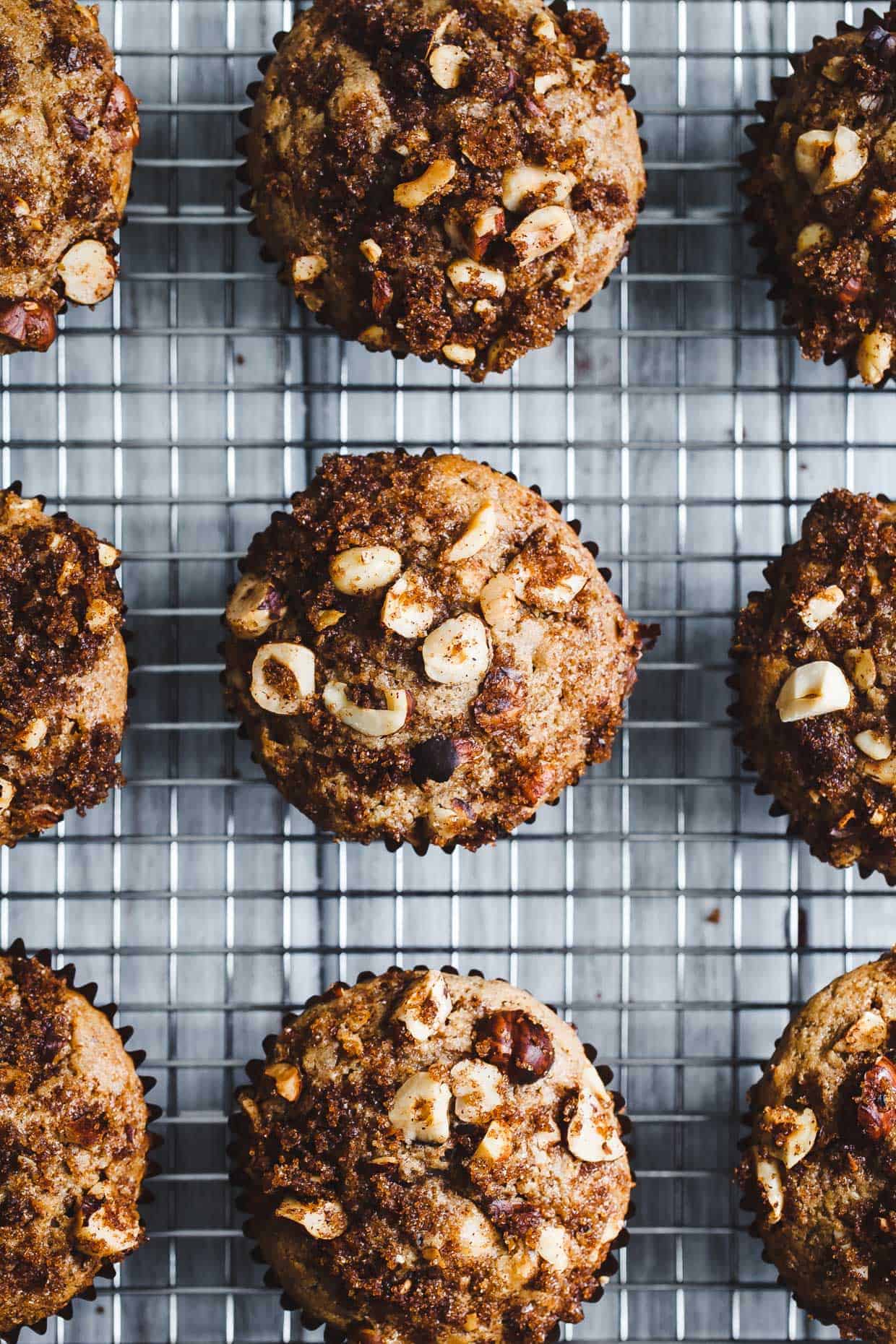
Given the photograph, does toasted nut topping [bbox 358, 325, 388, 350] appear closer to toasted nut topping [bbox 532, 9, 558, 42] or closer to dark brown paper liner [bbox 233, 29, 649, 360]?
dark brown paper liner [bbox 233, 29, 649, 360]

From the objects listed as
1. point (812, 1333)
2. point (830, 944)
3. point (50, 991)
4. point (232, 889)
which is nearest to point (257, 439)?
point (232, 889)

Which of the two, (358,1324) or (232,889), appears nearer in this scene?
(358,1324)

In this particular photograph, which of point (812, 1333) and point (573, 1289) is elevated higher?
point (573, 1289)

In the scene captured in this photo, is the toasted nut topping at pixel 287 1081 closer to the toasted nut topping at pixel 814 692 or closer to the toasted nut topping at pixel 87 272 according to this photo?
the toasted nut topping at pixel 814 692

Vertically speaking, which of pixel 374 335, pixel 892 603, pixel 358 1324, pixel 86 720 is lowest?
pixel 358 1324

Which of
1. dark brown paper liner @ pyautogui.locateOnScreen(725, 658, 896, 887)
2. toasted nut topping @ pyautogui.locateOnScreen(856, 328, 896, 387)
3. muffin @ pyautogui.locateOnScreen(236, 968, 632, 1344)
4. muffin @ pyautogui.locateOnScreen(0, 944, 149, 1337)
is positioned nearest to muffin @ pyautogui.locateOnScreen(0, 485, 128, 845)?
muffin @ pyautogui.locateOnScreen(0, 944, 149, 1337)

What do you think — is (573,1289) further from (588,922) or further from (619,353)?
(619,353)

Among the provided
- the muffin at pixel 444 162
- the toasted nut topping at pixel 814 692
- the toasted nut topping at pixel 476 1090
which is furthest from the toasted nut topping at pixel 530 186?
the toasted nut topping at pixel 476 1090
